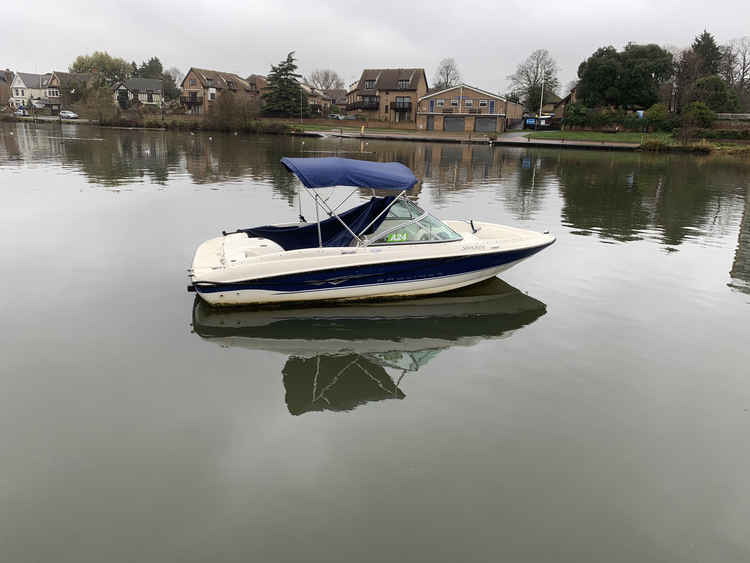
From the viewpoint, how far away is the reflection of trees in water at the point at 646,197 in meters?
17.5

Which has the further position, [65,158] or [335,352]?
[65,158]

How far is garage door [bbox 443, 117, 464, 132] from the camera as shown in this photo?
81.8 metres

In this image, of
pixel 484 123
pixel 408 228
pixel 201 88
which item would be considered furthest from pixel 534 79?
pixel 408 228

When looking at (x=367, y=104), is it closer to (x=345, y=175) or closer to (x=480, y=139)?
(x=480, y=139)

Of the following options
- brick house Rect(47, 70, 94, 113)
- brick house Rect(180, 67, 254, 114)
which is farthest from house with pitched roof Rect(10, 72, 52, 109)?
brick house Rect(180, 67, 254, 114)

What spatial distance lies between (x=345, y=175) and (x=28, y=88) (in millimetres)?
145868

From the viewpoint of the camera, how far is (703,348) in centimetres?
823

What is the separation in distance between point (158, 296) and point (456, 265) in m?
5.68

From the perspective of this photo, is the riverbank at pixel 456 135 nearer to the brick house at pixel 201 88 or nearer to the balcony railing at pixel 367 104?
the balcony railing at pixel 367 104

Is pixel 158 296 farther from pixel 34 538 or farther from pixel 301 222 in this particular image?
pixel 34 538

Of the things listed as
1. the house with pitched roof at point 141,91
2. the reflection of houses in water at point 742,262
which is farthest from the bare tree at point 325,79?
the reflection of houses in water at point 742,262

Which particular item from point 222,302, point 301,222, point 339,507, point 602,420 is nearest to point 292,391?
point 339,507

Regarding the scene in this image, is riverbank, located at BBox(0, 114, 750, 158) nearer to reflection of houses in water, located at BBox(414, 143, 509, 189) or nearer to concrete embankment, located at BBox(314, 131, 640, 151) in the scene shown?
concrete embankment, located at BBox(314, 131, 640, 151)

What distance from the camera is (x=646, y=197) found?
23844 mm
